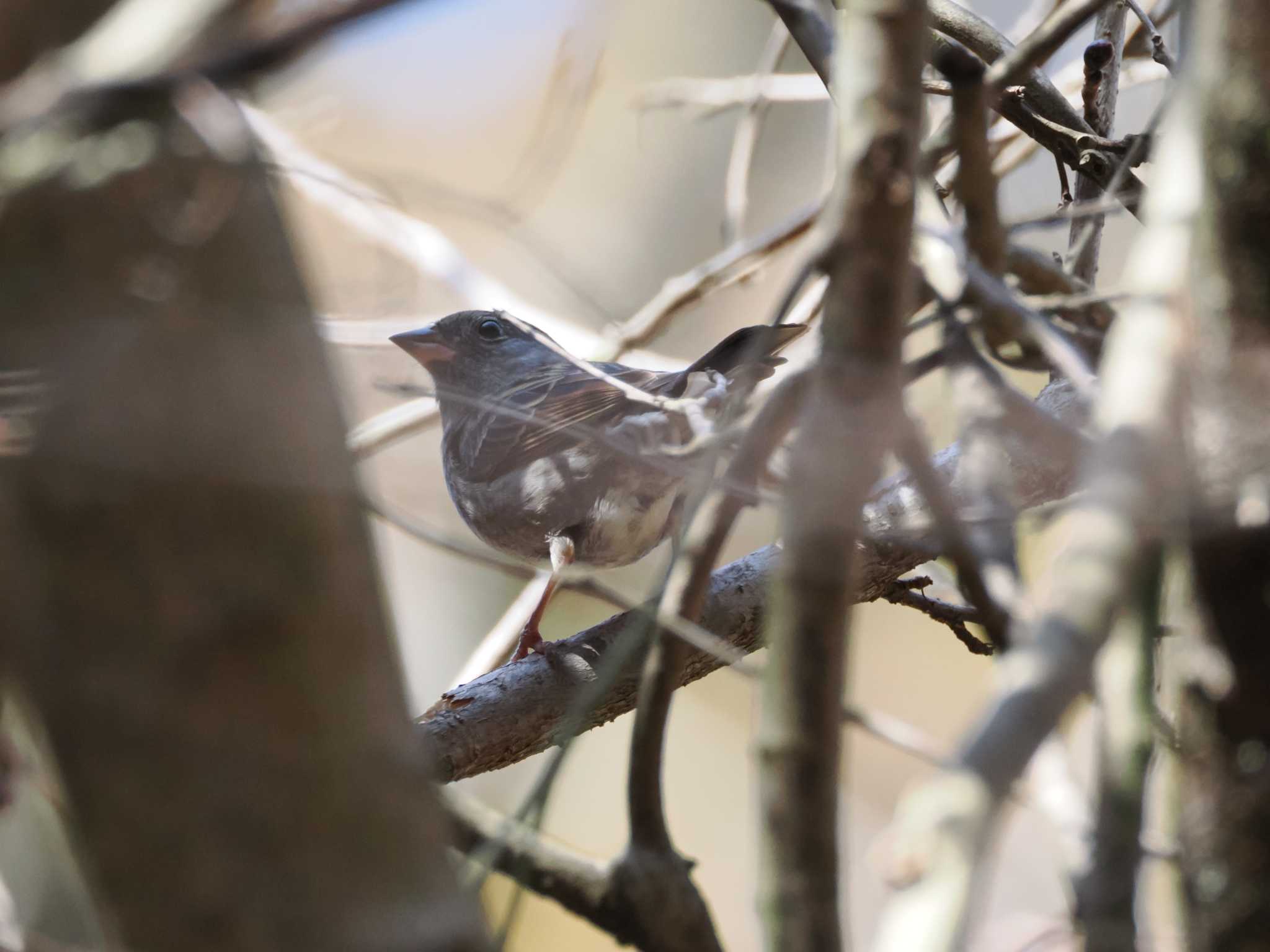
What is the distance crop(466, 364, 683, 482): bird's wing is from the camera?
132 inches

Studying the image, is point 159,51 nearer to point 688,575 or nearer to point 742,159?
point 688,575

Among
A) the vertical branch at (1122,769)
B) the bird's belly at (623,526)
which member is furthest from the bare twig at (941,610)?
the vertical branch at (1122,769)

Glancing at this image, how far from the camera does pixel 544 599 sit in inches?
138

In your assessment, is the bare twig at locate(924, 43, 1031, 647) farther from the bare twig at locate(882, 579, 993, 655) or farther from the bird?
the bird

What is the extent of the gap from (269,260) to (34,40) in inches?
12.0

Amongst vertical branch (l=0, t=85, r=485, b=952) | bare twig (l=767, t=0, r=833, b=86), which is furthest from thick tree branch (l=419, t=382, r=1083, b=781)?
vertical branch (l=0, t=85, r=485, b=952)

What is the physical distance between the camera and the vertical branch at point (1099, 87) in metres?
2.55

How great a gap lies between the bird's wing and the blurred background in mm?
281

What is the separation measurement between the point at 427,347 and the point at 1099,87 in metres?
2.74

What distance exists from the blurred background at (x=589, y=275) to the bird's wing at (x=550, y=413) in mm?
281

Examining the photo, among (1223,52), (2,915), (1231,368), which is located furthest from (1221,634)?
(2,915)

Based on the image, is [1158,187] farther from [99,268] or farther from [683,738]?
[683,738]

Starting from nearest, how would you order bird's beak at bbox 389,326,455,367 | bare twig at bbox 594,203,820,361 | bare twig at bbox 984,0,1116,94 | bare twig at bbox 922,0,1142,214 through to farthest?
bare twig at bbox 984,0,1116,94 < bare twig at bbox 922,0,1142,214 < bare twig at bbox 594,203,820,361 < bird's beak at bbox 389,326,455,367

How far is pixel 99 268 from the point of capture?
108cm
